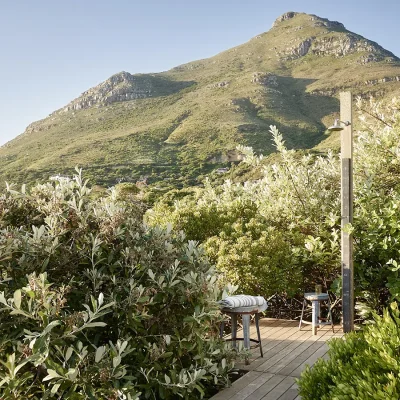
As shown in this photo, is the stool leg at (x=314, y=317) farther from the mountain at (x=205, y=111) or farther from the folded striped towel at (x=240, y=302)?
the mountain at (x=205, y=111)

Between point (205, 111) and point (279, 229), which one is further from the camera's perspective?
point (205, 111)

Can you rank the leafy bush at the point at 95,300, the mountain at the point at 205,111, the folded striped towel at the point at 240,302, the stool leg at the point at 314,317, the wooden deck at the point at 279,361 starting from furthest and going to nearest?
the mountain at the point at 205,111, the stool leg at the point at 314,317, the folded striped towel at the point at 240,302, the wooden deck at the point at 279,361, the leafy bush at the point at 95,300

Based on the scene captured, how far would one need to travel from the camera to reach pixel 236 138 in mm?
61344

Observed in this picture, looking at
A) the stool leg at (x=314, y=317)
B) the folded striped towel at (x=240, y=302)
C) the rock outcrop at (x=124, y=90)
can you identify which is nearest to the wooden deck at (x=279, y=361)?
the stool leg at (x=314, y=317)

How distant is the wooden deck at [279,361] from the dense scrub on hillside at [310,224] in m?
0.64

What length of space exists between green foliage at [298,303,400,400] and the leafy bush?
86cm

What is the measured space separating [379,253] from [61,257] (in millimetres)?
4212

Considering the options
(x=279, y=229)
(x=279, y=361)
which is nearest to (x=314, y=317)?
(x=279, y=361)

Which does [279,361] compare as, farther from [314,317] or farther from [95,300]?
[95,300]

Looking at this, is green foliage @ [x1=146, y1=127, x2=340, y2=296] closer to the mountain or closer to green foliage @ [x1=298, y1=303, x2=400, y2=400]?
green foliage @ [x1=298, y1=303, x2=400, y2=400]

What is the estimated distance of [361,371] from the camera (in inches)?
88.4

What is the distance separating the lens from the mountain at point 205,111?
2317 inches

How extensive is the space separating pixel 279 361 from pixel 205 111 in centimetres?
7319

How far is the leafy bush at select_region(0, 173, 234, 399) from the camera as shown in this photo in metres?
2.37
